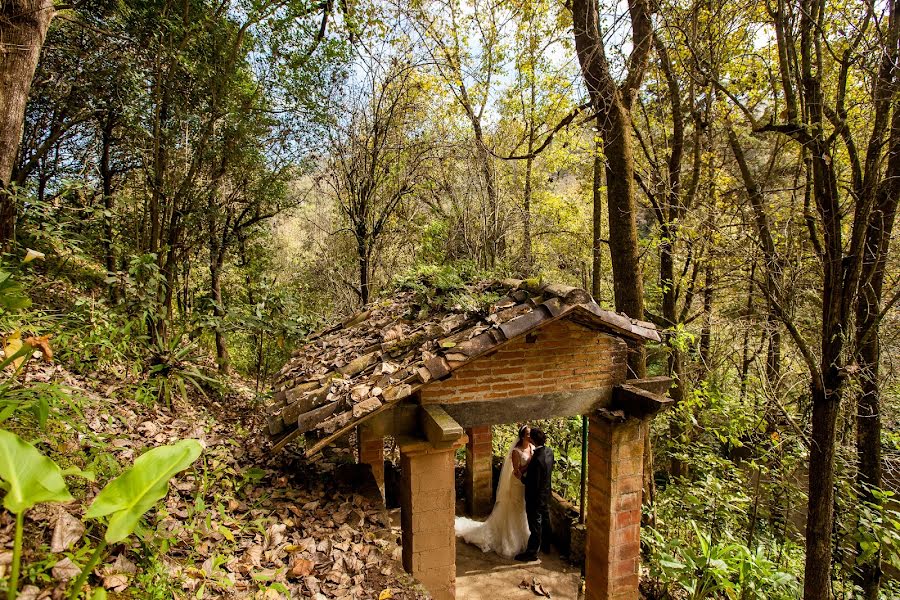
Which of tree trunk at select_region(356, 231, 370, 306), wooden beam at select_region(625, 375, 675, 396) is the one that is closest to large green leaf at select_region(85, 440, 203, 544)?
wooden beam at select_region(625, 375, 675, 396)

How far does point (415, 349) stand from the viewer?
4.77m

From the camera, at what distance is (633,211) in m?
6.48

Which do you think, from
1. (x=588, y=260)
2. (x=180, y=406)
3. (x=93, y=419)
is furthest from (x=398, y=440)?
(x=588, y=260)

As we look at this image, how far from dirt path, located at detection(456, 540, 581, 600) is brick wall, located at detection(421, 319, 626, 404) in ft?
12.4

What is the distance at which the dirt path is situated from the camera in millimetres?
6484

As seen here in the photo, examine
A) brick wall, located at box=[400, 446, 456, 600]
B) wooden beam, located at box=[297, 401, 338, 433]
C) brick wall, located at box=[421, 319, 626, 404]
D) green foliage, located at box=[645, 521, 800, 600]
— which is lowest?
green foliage, located at box=[645, 521, 800, 600]

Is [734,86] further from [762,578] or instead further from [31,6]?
[31,6]

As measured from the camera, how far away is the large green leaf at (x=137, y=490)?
1.59m

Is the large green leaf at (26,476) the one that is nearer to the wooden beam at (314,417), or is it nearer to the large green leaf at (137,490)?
the large green leaf at (137,490)

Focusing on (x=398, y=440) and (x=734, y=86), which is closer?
(x=398, y=440)

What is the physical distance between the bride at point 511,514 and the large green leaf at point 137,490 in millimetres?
6386

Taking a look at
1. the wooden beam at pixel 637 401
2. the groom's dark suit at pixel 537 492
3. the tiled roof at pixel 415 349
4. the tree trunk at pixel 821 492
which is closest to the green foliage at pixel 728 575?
the tree trunk at pixel 821 492

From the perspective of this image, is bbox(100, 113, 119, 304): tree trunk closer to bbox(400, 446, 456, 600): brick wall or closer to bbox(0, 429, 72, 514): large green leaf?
bbox(400, 446, 456, 600): brick wall

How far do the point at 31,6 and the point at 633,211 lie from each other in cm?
751
